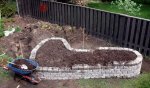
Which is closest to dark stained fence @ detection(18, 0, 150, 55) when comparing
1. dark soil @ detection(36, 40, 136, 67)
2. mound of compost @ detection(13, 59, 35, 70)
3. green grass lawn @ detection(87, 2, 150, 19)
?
dark soil @ detection(36, 40, 136, 67)

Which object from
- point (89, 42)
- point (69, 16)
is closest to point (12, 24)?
point (69, 16)

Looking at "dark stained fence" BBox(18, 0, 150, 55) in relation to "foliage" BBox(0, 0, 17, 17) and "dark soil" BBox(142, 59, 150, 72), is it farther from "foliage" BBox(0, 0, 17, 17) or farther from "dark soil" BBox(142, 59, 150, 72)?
"foliage" BBox(0, 0, 17, 17)

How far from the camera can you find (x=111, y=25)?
8492mm

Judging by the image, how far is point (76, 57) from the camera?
6.96m

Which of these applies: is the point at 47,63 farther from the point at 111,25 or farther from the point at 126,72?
the point at 111,25

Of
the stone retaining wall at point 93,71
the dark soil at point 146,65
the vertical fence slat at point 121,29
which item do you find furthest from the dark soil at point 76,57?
the vertical fence slat at point 121,29

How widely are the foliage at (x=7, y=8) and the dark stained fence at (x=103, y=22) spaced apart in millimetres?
1166

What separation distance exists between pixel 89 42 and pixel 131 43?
1677 mm

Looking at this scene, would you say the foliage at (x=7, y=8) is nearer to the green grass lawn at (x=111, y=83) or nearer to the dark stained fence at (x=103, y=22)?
the dark stained fence at (x=103, y=22)

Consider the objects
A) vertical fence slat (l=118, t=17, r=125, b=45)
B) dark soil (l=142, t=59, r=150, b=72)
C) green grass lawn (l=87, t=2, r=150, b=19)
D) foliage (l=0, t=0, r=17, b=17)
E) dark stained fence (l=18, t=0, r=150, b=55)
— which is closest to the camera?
dark soil (l=142, t=59, r=150, b=72)

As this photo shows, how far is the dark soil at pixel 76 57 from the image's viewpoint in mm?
6734

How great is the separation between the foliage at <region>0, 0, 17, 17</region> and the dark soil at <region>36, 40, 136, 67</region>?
5.06 metres

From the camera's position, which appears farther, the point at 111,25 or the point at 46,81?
the point at 111,25

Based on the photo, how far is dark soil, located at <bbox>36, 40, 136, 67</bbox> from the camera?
673cm
